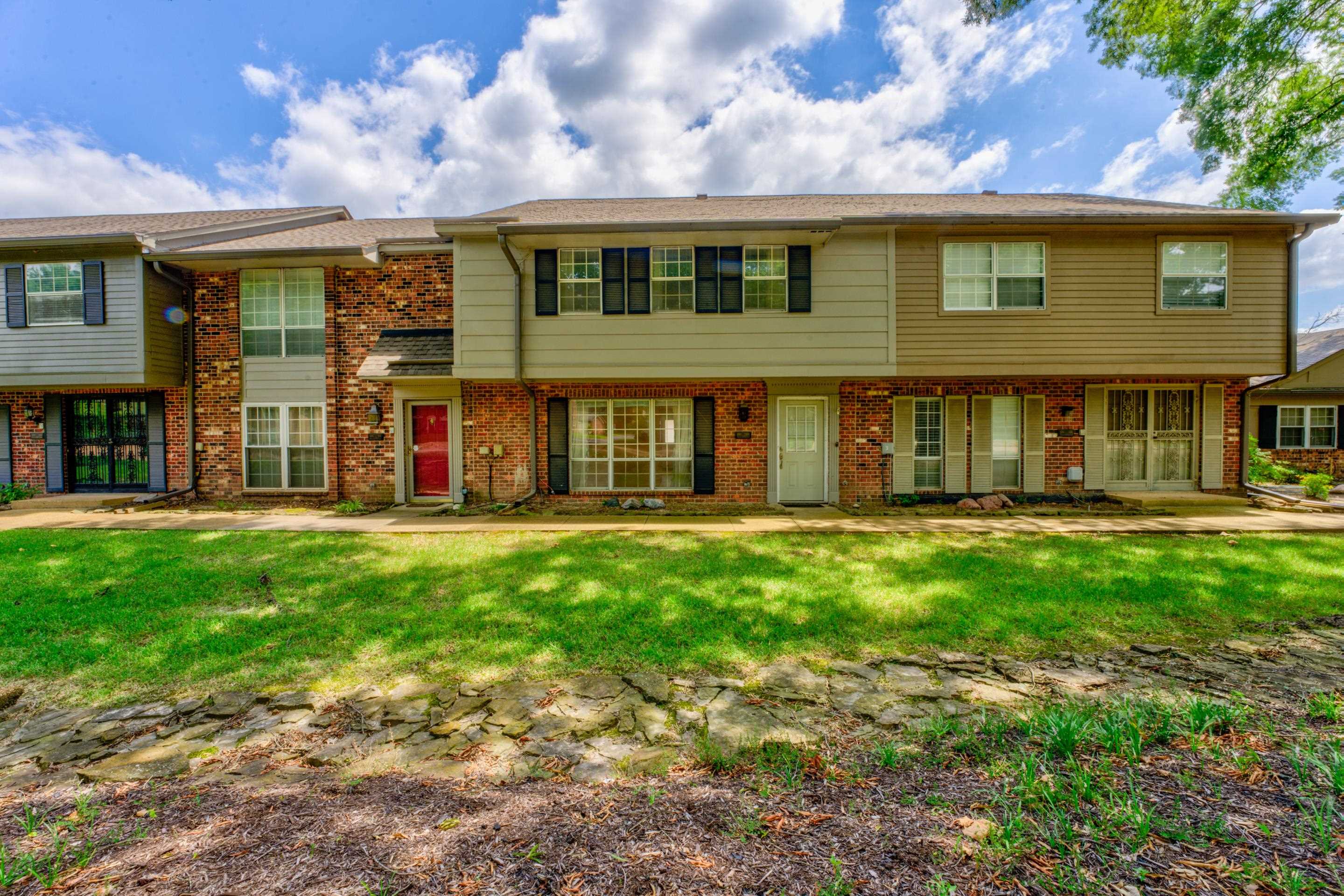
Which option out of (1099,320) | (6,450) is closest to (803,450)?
(1099,320)

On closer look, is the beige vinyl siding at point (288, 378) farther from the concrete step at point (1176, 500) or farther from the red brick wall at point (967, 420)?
the concrete step at point (1176, 500)

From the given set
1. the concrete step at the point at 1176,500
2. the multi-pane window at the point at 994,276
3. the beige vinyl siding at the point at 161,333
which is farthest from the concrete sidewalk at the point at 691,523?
the multi-pane window at the point at 994,276

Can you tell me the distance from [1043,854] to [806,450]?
8.66 meters

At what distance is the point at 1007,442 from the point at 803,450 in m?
4.12

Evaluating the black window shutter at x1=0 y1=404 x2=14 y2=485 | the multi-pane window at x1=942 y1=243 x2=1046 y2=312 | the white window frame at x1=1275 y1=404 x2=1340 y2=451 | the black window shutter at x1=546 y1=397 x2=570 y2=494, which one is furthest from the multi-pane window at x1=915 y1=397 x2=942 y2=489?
the black window shutter at x1=0 y1=404 x2=14 y2=485

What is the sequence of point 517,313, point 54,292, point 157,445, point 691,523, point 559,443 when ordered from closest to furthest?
1. point 691,523
2. point 517,313
3. point 54,292
4. point 559,443
5. point 157,445

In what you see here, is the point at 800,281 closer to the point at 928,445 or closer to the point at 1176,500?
the point at 928,445

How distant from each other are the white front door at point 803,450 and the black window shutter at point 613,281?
3650 millimetres

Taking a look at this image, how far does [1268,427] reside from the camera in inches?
564

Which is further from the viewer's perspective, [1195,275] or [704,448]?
[704,448]

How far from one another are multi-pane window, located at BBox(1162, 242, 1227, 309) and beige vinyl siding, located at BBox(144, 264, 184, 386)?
61.9ft

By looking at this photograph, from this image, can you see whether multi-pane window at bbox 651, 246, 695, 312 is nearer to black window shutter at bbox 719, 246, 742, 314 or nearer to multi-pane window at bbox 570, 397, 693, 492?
black window shutter at bbox 719, 246, 742, 314

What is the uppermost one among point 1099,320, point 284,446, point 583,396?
point 1099,320

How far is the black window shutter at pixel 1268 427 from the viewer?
14.3 metres
